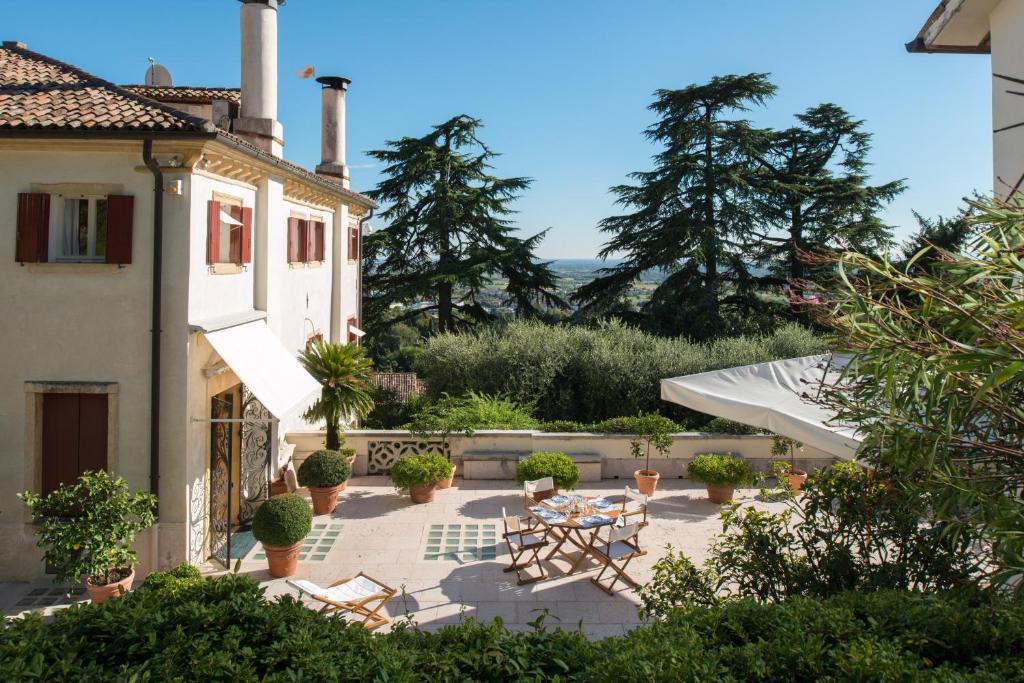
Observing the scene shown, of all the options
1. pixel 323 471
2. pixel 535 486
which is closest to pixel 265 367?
pixel 323 471

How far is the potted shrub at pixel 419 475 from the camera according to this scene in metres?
15.4

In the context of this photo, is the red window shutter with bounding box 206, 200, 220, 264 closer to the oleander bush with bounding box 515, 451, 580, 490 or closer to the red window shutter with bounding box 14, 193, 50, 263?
the red window shutter with bounding box 14, 193, 50, 263

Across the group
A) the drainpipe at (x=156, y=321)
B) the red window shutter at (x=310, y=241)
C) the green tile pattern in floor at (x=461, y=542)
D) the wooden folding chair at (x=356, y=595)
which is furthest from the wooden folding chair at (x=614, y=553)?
the red window shutter at (x=310, y=241)

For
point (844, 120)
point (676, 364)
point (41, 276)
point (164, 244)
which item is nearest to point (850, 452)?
point (164, 244)

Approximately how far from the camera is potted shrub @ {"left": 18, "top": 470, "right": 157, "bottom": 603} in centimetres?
1023

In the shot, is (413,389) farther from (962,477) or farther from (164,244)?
(962,477)

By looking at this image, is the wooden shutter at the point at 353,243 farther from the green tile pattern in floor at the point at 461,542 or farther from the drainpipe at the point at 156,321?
the drainpipe at the point at 156,321

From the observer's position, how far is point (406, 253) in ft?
121

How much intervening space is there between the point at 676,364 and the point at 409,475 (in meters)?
9.90

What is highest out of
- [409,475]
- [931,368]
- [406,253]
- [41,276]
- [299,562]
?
[406,253]

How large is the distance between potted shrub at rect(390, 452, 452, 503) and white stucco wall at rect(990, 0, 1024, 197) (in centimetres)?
1089

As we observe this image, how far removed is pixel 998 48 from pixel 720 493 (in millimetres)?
9424

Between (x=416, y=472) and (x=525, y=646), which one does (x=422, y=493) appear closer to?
(x=416, y=472)

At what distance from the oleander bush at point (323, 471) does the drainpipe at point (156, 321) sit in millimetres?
3622
